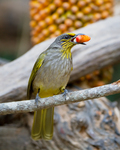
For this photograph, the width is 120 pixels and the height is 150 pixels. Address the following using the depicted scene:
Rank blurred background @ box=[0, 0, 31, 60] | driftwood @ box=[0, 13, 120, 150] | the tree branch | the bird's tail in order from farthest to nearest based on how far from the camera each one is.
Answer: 1. blurred background @ box=[0, 0, 31, 60]
2. driftwood @ box=[0, 13, 120, 150]
3. the bird's tail
4. the tree branch

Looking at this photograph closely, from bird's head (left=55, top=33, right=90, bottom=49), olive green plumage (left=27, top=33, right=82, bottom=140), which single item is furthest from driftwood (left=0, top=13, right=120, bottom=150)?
bird's head (left=55, top=33, right=90, bottom=49)

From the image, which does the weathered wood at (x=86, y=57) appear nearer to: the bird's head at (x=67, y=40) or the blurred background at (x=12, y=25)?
the bird's head at (x=67, y=40)

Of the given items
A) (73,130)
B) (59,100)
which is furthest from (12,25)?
(59,100)

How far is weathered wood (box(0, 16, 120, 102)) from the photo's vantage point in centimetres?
248

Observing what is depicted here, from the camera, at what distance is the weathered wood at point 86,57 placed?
2.48m

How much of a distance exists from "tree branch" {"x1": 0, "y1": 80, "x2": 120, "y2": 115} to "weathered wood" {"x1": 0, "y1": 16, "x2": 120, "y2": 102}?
73 centimetres

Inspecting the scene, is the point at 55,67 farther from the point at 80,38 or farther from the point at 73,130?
the point at 73,130

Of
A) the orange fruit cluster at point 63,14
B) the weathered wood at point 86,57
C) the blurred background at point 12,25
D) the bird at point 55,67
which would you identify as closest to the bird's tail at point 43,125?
the bird at point 55,67

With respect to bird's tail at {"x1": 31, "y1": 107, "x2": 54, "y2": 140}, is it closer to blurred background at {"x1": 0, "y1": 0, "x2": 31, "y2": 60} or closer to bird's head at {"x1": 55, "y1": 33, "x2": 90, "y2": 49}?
bird's head at {"x1": 55, "y1": 33, "x2": 90, "y2": 49}

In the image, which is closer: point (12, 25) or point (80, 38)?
point (80, 38)

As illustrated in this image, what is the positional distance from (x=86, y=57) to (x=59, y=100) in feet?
3.56

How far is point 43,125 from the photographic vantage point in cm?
222

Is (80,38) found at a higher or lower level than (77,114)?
higher

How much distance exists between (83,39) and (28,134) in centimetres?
136
